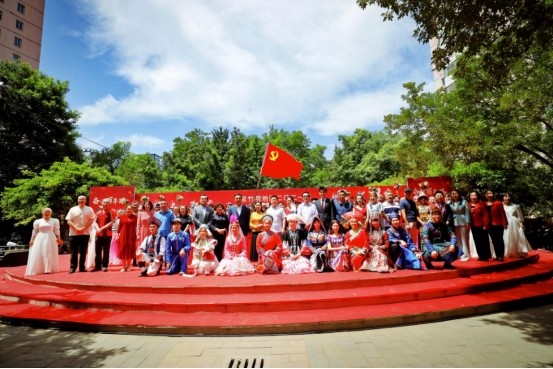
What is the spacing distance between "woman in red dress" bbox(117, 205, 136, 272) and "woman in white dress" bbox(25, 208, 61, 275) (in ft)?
5.67

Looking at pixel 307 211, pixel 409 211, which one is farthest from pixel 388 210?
pixel 307 211

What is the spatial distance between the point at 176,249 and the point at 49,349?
320 centimetres

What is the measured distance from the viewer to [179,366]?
9.85ft

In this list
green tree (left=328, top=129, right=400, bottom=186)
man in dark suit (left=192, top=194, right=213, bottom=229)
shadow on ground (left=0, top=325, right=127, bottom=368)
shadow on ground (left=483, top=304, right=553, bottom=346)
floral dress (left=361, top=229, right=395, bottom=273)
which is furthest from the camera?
green tree (left=328, top=129, right=400, bottom=186)

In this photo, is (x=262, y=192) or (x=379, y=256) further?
(x=262, y=192)

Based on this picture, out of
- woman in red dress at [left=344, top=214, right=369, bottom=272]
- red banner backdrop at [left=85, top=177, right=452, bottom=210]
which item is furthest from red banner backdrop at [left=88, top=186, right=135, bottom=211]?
woman in red dress at [left=344, top=214, right=369, bottom=272]

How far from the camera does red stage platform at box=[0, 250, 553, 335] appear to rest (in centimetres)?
403

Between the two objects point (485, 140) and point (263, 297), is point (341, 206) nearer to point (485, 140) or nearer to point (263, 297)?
point (263, 297)

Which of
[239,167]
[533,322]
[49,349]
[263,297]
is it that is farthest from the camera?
[239,167]

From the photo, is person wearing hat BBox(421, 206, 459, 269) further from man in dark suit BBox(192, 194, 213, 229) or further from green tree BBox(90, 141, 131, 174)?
green tree BBox(90, 141, 131, 174)

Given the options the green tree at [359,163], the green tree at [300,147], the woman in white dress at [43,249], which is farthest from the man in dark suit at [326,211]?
the green tree at [300,147]

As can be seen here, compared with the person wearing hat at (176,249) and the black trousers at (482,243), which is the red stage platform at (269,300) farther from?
the black trousers at (482,243)

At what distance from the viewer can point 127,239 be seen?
707 centimetres

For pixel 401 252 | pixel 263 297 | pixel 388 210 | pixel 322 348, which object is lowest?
pixel 322 348
